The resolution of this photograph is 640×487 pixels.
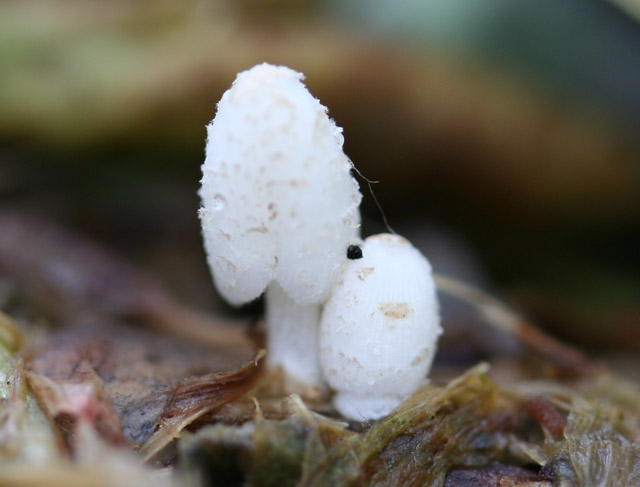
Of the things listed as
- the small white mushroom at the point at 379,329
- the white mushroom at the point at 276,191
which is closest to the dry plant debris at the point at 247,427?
the small white mushroom at the point at 379,329

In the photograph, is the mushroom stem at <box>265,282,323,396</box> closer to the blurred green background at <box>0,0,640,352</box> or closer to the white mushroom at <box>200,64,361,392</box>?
the white mushroom at <box>200,64,361,392</box>

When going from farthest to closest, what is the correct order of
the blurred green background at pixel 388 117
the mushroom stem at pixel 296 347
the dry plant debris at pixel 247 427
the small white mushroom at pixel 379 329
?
the blurred green background at pixel 388 117, the mushroom stem at pixel 296 347, the small white mushroom at pixel 379 329, the dry plant debris at pixel 247 427

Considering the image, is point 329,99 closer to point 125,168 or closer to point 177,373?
point 125,168

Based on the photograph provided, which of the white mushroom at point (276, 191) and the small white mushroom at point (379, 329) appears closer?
the white mushroom at point (276, 191)

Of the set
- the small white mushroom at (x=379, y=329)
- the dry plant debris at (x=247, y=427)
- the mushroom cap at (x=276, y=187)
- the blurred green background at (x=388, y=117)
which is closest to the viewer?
the dry plant debris at (x=247, y=427)

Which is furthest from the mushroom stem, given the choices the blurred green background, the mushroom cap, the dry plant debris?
the blurred green background

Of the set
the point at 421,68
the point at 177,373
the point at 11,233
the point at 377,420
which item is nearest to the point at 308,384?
the point at 377,420

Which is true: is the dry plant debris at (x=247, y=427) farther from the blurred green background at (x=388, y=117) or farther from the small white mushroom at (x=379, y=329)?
the blurred green background at (x=388, y=117)
